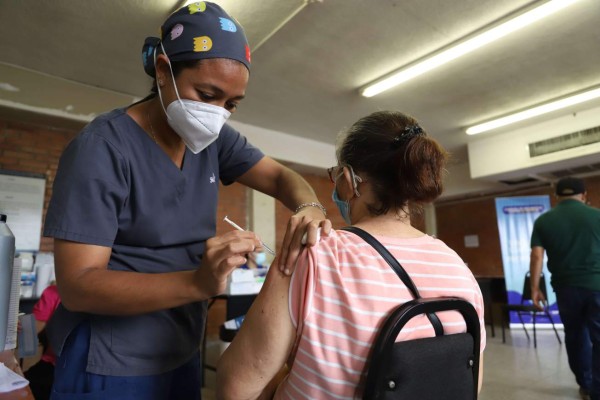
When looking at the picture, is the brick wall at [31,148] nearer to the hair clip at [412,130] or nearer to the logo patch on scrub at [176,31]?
the logo patch on scrub at [176,31]

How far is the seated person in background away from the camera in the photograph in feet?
6.54

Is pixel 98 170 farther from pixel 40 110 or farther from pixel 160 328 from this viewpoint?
pixel 40 110

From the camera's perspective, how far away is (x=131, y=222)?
31.1 inches

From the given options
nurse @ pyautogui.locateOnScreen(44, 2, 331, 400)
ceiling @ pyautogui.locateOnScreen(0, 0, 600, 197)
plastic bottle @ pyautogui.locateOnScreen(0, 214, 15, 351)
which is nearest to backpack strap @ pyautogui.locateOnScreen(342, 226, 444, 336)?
nurse @ pyautogui.locateOnScreen(44, 2, 331, 400)

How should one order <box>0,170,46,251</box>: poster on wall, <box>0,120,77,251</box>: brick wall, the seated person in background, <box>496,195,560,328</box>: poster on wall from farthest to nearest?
1. <box>496,195,560,328</box>: poster on wall
2. <box>0,120,77,251</box>: brick wall
3. <box>0,170,46,251</box>: poster on wall
4. the seated person in background

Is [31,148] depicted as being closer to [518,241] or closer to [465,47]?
[465,47]

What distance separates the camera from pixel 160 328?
81cm

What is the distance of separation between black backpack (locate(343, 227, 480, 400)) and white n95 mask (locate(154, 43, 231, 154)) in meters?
0.49

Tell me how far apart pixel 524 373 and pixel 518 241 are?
10.9 feet

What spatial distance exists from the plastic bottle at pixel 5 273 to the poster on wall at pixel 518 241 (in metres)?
6.77

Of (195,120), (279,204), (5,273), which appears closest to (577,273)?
(195,120)

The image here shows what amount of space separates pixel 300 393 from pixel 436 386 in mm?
264

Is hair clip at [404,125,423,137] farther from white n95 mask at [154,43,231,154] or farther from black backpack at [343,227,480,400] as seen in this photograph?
white n95 mask at [154,43,231,154]

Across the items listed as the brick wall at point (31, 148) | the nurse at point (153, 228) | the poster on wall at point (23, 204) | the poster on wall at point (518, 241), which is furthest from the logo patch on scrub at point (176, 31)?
the poster on wall at point (518, 241)
